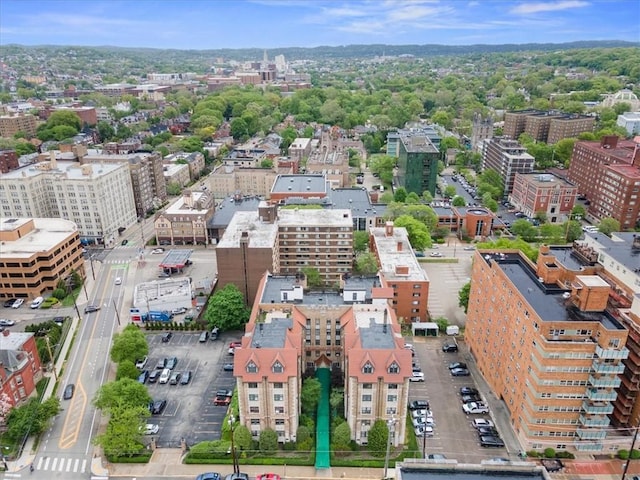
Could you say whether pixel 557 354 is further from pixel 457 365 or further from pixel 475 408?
pixel 457 365

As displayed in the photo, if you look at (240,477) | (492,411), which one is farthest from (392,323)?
(240,477)

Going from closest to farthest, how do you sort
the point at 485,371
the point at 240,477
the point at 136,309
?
the point at 240,477
the point at 485,371
the point at 136,309

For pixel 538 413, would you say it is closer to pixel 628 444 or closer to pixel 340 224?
pixel 628 444

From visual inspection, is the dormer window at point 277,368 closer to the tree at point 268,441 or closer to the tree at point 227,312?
the tree at point 268,441

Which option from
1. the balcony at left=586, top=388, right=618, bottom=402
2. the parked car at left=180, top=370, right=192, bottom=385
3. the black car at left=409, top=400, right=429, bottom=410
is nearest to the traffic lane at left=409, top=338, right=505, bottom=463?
the black car at left=409, top=400, right=429, bottom=410

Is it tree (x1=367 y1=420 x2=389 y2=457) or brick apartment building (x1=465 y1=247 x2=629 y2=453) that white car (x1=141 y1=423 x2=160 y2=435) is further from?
brick apartment building (x1=465 y1=247 x2=629 y2=453)

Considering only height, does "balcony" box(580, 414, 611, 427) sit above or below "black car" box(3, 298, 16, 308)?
above
